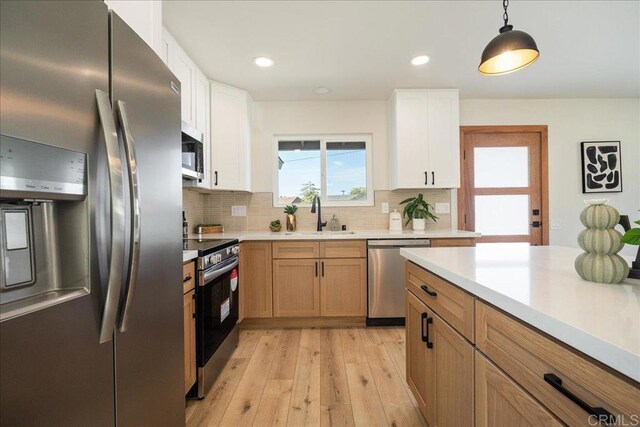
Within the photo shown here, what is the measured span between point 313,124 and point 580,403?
3.37 meters

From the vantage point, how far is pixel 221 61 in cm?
256

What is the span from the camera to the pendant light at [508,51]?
4.52ft

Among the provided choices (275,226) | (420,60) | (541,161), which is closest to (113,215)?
(275,226)

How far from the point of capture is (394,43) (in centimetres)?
234

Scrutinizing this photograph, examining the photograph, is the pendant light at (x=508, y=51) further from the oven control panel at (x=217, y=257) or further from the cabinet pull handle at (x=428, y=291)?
the oven control panel at (x=217, y=257)

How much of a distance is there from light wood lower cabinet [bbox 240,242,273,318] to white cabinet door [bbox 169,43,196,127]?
131 cm

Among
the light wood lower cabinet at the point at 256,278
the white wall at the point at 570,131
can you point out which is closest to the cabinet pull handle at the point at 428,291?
the light wood lower cabinet at the point at 256,278

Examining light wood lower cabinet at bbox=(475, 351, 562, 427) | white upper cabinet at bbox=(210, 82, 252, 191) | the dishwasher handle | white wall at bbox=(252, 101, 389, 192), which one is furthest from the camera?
white wall at bbox=(252, 101, 389, 192)

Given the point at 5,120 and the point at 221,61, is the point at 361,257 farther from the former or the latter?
the point at 5,120

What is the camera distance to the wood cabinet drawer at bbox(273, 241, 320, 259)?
9.42 ft

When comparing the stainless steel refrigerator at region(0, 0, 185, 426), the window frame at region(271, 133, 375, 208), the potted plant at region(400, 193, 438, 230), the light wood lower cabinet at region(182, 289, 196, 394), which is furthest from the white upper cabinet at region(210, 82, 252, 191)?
the stainless steel refrigerator at region(0, 0, 185, 426)

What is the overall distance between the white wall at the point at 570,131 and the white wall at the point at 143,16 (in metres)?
3.39

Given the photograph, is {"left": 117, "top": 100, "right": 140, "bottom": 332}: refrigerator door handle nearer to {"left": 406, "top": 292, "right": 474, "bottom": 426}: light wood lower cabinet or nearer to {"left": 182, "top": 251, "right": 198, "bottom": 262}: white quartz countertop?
{"left": 182, "top": 251, "right": 198, "bottom": 262}: white quartz countertop

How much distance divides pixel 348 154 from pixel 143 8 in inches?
105
